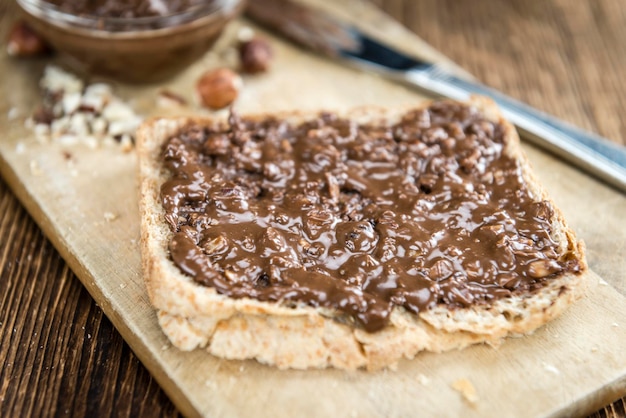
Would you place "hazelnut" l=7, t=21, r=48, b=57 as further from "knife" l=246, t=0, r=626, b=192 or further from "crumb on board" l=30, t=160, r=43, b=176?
"knife" l=246, t=0, r=626, b=192

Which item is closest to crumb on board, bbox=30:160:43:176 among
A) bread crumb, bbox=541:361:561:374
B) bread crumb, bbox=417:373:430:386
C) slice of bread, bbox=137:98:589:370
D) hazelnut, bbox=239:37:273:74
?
slice of bread, bbox=137:98:589:370

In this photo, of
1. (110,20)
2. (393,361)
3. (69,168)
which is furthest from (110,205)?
(393,361)

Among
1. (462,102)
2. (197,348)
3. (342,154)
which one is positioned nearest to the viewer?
(197,348)

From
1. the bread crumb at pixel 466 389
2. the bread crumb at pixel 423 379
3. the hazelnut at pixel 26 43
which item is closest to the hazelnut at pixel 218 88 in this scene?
the hazelnut at pixel 26 43

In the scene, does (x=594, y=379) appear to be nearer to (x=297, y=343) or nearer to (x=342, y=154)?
(x=297, y=343)

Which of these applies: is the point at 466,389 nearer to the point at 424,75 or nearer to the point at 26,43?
the point at 424,75
